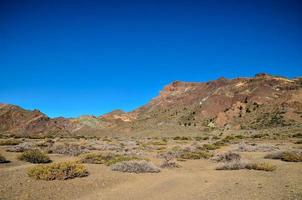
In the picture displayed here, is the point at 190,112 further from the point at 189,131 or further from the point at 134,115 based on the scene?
the point at 134,115

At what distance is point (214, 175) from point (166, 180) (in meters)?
2.56

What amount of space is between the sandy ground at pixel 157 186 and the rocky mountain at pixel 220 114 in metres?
65.5

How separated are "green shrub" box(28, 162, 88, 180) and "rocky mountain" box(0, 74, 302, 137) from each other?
68.7m

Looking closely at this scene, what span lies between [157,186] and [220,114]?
86.9m

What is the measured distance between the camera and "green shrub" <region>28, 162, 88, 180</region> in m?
10.7

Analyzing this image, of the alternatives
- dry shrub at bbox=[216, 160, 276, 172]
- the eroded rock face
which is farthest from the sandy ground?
the eroded rock face

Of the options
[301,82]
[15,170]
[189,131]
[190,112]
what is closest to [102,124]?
[190,112]

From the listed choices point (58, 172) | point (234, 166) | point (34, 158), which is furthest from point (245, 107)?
point (58, 172)

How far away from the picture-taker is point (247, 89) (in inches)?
4053

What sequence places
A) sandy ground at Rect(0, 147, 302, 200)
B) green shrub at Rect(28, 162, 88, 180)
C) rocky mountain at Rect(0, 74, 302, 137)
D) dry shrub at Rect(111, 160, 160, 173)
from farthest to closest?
rocky mountain at Rect(0, 74, 302, 137)
dry shrub at Rect(111, 160, 160, 173)
green shrub at Rect(28, 162, 88, 180)
sandy ground at Rect(0, 147, 302, 200)

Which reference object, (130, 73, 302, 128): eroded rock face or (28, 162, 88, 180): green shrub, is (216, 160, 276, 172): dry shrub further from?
(130, 73, 302, 128): eroded rock face

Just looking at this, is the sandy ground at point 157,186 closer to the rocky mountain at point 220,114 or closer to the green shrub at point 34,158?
the green shrub at point 34,158

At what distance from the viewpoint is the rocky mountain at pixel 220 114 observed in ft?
262

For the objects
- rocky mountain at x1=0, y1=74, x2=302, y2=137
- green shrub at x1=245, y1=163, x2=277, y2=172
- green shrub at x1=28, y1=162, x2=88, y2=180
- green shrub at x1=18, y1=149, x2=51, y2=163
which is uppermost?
rocky mountain at x1=0, y1=74, x2=302, y2=137
